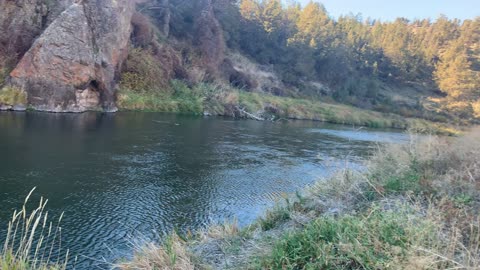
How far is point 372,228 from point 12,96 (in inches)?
1037

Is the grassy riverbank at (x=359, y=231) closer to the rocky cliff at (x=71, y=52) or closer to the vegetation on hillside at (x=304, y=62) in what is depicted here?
the rocky cliff at (x=71, y=52)

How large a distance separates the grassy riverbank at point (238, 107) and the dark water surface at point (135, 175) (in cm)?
1119

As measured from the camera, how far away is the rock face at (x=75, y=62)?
26.6 meters

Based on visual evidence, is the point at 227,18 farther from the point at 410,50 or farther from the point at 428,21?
the point at 428,21

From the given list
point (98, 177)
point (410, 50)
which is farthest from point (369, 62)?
point (98, 177)

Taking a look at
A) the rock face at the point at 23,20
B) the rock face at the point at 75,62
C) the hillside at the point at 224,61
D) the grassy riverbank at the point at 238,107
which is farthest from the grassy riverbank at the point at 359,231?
the rock face at the point at 23,20

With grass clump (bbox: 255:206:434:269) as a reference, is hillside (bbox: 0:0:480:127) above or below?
above

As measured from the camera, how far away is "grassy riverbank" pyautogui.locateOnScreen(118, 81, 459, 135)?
112 ft

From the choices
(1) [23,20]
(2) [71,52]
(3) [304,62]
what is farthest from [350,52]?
(1) [23,20]

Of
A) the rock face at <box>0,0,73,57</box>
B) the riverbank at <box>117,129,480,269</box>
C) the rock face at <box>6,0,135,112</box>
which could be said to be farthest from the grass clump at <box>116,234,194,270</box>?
the rock face at <box>0,0,73,57</box>

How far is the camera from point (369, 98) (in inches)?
2616

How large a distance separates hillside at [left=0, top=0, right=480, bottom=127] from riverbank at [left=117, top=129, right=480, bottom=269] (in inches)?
925

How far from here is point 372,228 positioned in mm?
5047

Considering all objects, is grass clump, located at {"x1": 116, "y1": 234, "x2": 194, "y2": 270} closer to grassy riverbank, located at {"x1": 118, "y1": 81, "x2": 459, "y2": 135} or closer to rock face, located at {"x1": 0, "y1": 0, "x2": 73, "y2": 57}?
grassy riverbank, located at {"x1": 118, "y1": 81, "x2": 459, "y2": 135}
